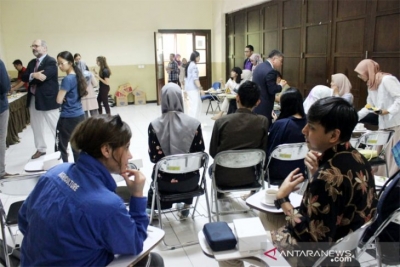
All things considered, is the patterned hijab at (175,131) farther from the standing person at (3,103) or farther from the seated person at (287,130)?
the standing person at (3,103)

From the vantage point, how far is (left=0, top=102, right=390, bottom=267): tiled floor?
248 centimetres

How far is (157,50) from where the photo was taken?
31.1ft

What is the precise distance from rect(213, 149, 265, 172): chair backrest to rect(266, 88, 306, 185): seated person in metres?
0.31

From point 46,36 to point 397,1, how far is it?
8.31 metres

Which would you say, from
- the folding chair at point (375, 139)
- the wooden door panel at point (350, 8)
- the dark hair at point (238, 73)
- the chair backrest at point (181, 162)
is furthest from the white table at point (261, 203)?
the dark hair at point (238, 73)

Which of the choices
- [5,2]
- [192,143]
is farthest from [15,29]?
[192,143]

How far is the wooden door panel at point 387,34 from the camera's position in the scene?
4312 mm

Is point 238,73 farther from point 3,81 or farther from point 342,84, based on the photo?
point 3,81

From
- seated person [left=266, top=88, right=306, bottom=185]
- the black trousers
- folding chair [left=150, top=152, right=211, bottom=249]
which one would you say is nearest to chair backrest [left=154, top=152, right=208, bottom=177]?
folding chair [left=150, top=152, right=211, bottom=249]

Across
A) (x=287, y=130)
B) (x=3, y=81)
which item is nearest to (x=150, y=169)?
(x=3, y=81)

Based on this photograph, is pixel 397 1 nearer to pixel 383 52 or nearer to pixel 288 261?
pixel 383 52

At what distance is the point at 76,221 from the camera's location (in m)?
1.12

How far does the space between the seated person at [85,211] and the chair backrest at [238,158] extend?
4.23ft

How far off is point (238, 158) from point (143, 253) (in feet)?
4.54
